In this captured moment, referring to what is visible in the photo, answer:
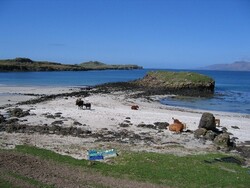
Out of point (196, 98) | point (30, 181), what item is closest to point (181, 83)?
point (196, 98)

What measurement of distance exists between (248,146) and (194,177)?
35.1 feet

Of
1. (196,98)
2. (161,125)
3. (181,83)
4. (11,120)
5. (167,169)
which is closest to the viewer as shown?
(167,169)

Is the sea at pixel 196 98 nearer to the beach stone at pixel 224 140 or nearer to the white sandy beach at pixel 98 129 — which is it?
the white sandy beach at pixel 98 129

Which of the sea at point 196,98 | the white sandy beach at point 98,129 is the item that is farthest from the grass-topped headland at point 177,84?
the white sandy beach at point 98,129

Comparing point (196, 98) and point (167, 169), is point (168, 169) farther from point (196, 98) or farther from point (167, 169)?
point (196, 98)

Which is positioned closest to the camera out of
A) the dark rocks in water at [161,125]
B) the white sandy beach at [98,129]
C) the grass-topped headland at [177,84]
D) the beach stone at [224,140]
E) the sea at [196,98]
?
the white sandy beach at [98,129]

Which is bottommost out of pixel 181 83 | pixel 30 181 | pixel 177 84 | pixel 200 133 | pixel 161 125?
pixel 177 84

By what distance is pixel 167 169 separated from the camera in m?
17.0

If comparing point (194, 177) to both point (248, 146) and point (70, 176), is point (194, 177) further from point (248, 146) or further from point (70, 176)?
point (248, 146)

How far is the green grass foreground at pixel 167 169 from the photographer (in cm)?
1568

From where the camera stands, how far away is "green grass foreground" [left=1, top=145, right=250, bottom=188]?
1568 centimetres

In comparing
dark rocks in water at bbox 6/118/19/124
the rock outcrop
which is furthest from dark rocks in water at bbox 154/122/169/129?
the rock outcrop

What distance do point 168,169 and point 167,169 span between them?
0.17 feet

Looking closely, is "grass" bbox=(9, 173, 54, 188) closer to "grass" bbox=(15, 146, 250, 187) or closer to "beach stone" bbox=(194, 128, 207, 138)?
"grass" bbox=(15, 146, 250, 187)
